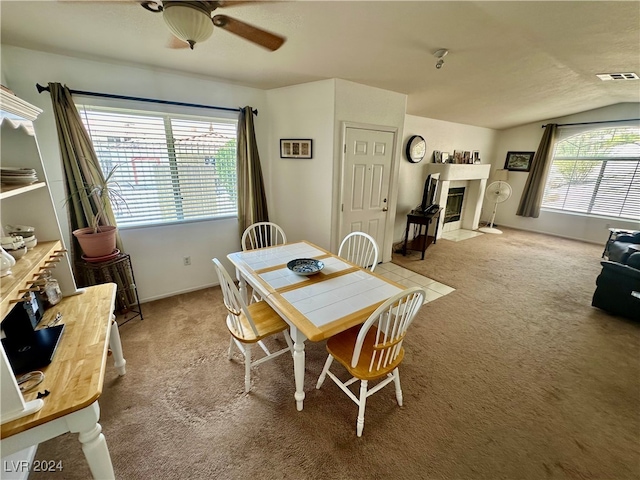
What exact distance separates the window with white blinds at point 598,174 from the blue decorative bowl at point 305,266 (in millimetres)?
6472

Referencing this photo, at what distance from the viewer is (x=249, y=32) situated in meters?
1.33

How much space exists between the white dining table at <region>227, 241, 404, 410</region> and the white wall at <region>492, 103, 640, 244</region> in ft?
20.1

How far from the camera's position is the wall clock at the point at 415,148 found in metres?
4.49

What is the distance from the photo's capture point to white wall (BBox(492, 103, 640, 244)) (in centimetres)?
475

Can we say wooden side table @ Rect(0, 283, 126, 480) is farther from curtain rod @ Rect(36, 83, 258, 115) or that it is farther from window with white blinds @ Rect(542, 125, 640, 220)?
window with white blinds @ Rect(542, 125, 640, 220)

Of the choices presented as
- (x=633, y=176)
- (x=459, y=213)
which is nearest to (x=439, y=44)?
(x=459, y=213)

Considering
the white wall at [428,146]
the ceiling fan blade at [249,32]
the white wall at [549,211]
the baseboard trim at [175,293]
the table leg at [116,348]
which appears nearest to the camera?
the ceiling fan blade at [249,32]

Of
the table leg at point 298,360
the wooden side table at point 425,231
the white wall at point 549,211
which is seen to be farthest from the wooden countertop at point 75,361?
the white wall at point 549,211

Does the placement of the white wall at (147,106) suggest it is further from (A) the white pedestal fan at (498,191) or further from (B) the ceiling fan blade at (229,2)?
(A) the white pedestal fan at (498,191)

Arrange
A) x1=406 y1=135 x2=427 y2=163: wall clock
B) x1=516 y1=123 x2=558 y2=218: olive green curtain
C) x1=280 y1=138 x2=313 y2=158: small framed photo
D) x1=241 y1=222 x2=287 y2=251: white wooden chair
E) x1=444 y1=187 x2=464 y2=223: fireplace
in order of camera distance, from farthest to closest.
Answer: x1=444 y1=187 x2=464 y2=223: fireplace < x1=516 y1=123 x2=558 y2=218: olive green curtain < x1=406 y1=135 x2=427 y2=163: wall clock < x1=280 y1=138 x2=313 y2=158: small framed photo < x1=241 y1=222 x2=287 y2=251: white wooden chair

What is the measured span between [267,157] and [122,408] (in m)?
2.81

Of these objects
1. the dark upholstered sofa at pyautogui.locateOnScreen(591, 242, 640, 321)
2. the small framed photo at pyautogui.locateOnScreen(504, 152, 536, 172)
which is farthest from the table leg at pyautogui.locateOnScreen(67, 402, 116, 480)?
the small framed photo at pyautogui.locateOnScreen(504, 152, 536, 172)

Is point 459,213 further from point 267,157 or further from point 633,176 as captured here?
point 267,157

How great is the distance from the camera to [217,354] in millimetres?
2059
